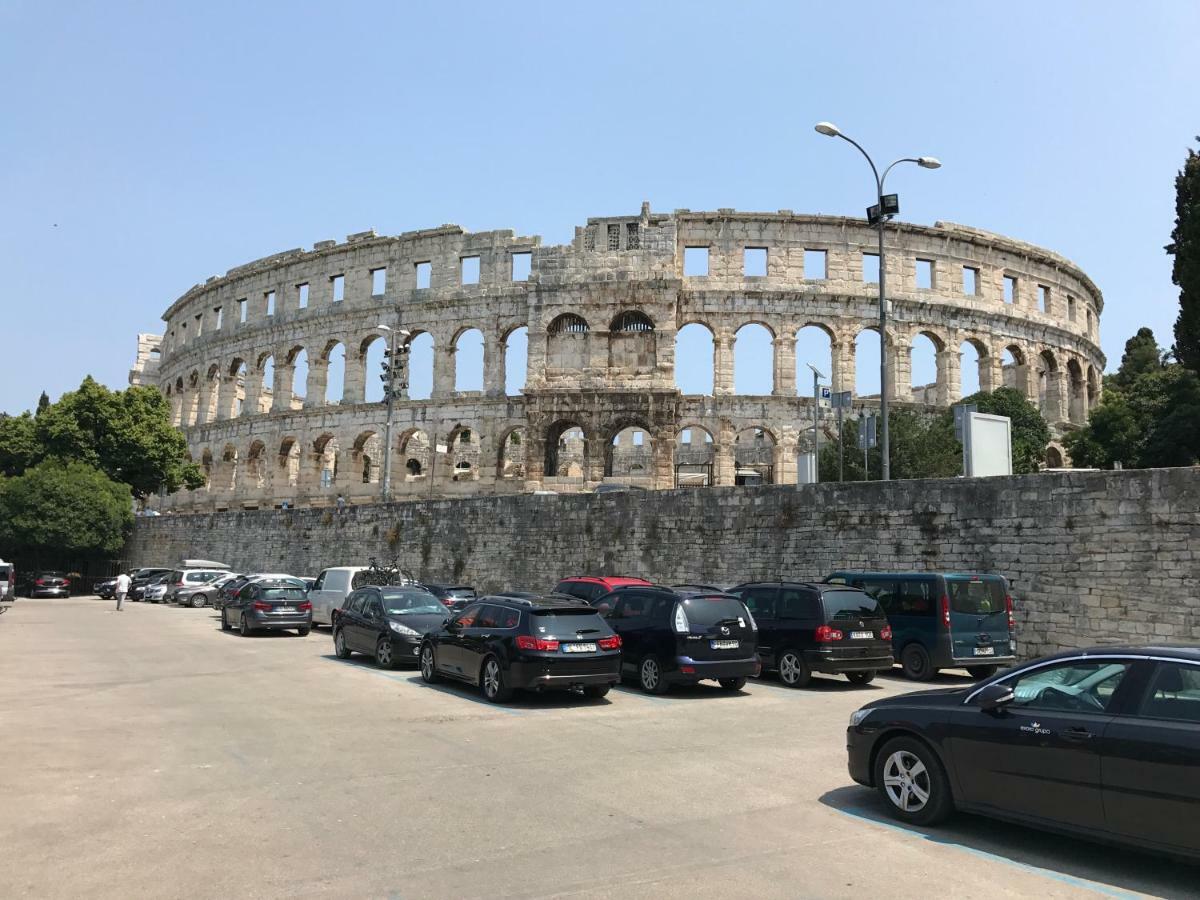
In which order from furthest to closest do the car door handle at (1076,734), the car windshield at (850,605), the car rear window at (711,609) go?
1. the car windshield at (850,605)
2. the car rear window at (711,609)
3. the car door handle at (1076,734)

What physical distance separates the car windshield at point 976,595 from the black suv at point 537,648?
6.38m

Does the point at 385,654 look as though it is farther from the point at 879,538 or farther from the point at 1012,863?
the point at 1012,863

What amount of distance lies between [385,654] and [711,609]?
20.9 ft

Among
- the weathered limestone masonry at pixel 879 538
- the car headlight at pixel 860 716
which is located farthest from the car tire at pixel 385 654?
the car headlight at pixel 860 716

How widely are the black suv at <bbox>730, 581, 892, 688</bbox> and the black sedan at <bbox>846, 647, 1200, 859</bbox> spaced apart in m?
6.93

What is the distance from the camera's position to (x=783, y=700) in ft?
41.4

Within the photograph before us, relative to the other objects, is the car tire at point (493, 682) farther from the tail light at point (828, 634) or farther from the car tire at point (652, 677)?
the tail light at point (828, 634)

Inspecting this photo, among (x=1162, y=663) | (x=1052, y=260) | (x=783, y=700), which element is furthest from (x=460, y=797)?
(x=1052, y=260)

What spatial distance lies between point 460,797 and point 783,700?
680cm

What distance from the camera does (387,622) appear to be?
1585cm

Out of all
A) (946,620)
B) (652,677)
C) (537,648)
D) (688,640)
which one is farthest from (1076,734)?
(946,620)

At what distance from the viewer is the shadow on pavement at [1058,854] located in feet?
17.1

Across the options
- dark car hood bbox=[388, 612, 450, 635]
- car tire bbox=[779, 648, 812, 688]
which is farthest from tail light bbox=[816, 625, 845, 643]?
dark car hood bbox=[388, 612, 450, 635]

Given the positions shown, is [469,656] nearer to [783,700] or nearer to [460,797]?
[783,700]
